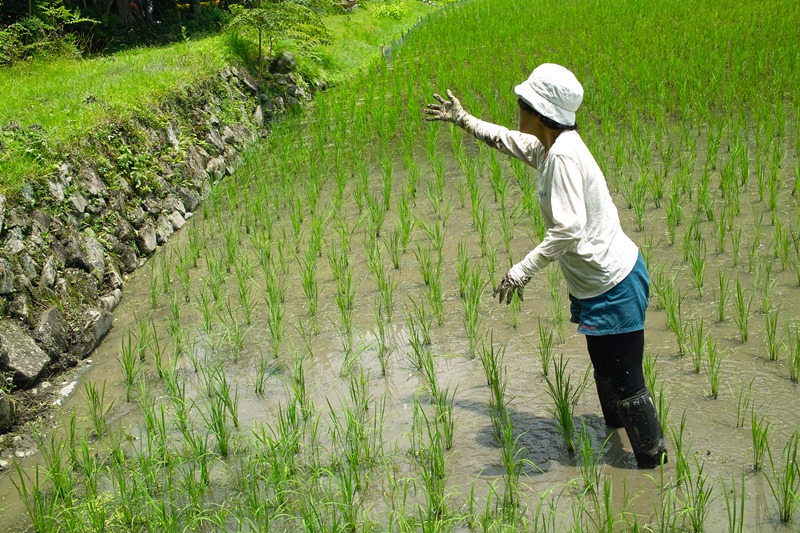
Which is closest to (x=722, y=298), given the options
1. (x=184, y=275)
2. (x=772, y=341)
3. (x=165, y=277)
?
(x=772, y=341)

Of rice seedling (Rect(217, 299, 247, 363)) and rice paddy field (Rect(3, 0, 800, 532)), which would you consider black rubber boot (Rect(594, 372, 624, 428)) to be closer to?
rice paddy field (Rect(3, 0, 800, 532))

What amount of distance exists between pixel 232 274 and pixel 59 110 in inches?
97.8

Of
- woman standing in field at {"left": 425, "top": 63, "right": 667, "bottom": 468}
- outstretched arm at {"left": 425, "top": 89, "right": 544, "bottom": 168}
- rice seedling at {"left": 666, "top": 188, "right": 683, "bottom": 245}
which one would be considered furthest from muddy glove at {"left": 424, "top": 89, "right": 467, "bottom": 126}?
rice seedling at {"left": 666, "top": 188, "right": 683, "bottom": 245}

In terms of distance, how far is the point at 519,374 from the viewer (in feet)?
11.6

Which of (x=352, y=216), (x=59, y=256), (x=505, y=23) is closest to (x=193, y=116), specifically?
(x=352, y=216)

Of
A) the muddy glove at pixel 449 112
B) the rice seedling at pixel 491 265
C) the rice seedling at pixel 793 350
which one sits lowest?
the rice seedling at pixel 793 350

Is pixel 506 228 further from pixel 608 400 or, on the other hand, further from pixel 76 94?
pixel 76 94

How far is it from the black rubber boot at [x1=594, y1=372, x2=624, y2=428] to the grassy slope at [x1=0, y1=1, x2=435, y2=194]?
3.57 m

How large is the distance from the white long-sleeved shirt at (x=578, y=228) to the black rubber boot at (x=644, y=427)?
15.7 inches

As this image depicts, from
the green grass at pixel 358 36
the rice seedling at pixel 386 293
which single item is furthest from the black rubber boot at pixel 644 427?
the green grass at pixel 358 36

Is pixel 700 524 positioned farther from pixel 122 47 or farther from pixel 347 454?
pixel 122 47

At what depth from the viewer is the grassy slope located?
512 cm

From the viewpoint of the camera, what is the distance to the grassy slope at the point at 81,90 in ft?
16.8

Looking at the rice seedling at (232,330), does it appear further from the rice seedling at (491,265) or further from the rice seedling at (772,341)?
the rice seedling at (772,341)
